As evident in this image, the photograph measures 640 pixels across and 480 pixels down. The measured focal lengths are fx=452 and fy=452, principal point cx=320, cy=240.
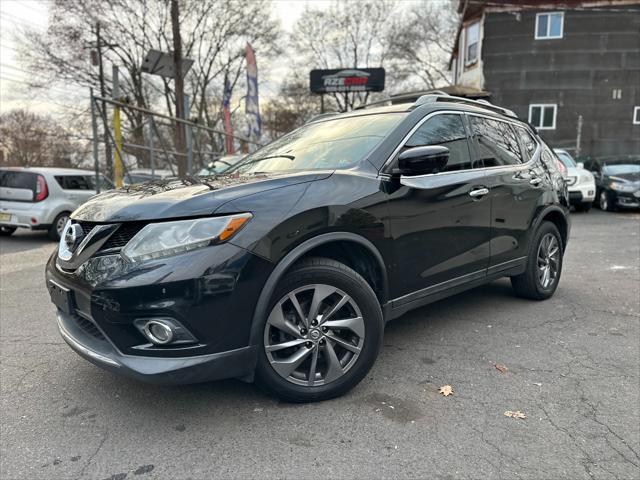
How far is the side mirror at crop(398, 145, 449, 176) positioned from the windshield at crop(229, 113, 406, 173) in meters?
0.30

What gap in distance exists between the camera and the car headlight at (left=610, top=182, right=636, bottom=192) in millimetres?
11977

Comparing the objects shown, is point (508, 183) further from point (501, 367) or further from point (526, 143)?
point (501, 367)

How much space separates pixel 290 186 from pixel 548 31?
24412 mm

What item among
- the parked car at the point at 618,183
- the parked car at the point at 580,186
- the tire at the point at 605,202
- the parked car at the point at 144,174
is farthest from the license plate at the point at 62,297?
the tire at the point at 605,202

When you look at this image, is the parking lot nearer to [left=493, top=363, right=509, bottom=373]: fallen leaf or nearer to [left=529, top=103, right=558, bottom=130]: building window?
[left=493, top=363, right=509, bottom=373]: fallen leaf

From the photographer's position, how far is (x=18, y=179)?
8.72 meters

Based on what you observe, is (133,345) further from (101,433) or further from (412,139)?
(412,139)

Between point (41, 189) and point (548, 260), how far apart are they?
29.1 ft

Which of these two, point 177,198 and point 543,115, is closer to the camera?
point 177,198

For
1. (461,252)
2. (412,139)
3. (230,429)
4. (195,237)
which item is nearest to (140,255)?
(195,237)

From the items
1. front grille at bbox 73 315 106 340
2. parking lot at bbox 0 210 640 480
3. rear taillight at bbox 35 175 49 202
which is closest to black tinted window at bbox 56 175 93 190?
rear taillight at bbox 35 175 49 202

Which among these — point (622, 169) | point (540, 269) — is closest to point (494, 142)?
point (540, 269)

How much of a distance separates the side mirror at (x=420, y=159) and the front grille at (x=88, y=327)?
76.7 inches

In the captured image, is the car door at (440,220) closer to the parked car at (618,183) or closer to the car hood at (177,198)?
the car hood at (177,198)
